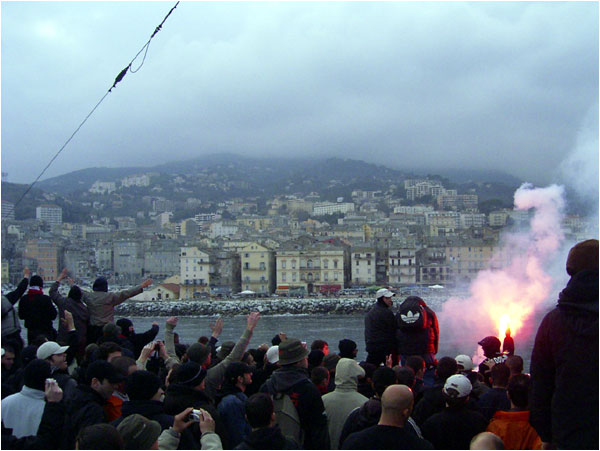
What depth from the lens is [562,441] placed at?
238cm

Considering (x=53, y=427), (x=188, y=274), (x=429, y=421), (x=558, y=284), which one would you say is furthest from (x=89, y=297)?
(x=188, y=274)

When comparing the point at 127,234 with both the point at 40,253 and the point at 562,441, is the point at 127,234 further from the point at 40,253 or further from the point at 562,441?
the point at 562,441

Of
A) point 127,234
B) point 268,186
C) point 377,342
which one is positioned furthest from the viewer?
point 268,186

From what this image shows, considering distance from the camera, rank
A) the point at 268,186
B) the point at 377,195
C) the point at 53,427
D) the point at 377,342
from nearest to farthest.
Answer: the point at 53,427 → the point at 377,342 → the point at 377,195 → the point at 268,186

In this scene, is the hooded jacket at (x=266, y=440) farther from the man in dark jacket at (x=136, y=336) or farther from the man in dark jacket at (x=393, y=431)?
the man in dark jacket at (x=136, y=336)

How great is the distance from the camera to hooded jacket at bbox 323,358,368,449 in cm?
342

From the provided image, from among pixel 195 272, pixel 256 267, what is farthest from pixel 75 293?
pixel 195 272

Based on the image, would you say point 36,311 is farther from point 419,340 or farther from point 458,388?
point 458,388

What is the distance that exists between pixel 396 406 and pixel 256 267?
2124 inches

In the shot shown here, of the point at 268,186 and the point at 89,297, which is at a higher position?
the point at 268,186

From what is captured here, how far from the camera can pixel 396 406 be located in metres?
2.51

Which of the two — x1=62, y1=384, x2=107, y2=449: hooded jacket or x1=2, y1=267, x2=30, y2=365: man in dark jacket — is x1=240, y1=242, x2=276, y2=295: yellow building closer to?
x1=2, y1=267, x2=30, y2=365: man in dark jacket

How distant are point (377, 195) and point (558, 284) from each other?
111563 mm

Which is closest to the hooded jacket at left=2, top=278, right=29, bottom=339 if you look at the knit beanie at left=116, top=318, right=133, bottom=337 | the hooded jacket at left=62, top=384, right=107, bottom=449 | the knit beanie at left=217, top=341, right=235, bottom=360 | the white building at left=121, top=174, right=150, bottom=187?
the knit beanie at left=116, top=318, right=133, bottom=337
